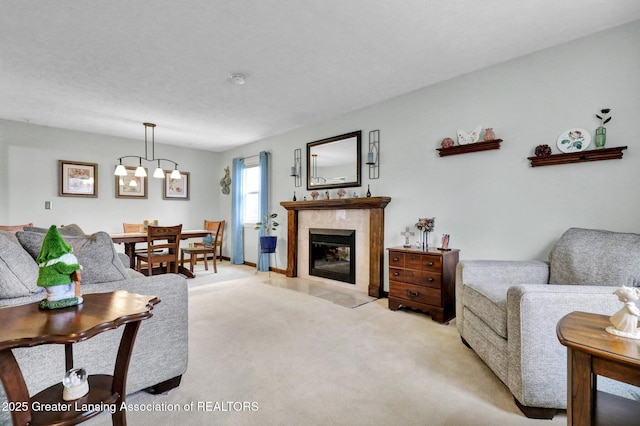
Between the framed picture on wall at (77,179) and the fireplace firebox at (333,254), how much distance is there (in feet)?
13.6

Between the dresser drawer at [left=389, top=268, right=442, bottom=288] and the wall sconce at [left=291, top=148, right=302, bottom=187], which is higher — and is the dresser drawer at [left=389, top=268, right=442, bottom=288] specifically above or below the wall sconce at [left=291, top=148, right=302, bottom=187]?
below

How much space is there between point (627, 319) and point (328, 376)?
5.17ft

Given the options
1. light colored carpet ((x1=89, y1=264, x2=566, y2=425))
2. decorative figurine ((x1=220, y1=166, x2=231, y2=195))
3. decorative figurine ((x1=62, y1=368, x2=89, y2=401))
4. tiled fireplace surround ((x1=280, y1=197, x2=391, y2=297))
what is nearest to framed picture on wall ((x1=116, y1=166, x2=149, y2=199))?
decorative figurine ((x1=220, y1=166, x2=231, y2=195))

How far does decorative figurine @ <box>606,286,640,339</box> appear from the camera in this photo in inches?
37.6

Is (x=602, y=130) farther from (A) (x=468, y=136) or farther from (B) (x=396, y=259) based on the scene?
(B) (x=396, y=259)

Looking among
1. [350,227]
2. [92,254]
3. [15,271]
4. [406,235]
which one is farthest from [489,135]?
[15,271]

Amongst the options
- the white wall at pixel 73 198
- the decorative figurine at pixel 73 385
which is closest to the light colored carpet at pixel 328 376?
the decorative figurine at pixel 73 385

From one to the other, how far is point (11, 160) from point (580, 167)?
7.46 m

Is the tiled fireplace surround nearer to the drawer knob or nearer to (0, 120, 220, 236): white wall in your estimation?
the drawer knob

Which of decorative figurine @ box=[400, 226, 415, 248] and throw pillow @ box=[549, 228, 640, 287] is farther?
decorative figurine @ box=[400, 226, 415, 248]

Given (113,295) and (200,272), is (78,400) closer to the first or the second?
(113,295)

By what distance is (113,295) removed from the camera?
1379mm

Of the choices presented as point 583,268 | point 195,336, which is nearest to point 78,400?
point 195,336

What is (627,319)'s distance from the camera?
967 mm
